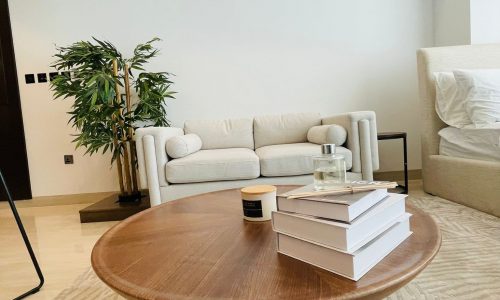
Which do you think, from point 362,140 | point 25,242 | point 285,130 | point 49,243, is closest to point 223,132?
point 285,130

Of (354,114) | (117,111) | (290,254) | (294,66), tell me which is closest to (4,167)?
(117,111)

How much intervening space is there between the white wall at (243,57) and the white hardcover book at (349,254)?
2578 millimetres

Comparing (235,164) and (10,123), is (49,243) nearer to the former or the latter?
(235,164)

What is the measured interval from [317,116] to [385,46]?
1025 millimetres

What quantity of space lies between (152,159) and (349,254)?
182 centimetres

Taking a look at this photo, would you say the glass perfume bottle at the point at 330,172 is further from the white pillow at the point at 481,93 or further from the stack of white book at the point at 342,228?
the white pillow at the point at 481,93

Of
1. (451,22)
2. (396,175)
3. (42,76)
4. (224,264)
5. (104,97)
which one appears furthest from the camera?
(396,175)

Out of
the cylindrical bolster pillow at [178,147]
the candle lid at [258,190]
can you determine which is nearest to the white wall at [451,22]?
the cylindrical bolster pillow at [178,147]

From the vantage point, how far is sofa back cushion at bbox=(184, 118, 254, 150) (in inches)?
112

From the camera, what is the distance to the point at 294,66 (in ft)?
10.5

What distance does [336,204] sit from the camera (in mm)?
620

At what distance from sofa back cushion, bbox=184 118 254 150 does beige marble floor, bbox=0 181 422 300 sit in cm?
98

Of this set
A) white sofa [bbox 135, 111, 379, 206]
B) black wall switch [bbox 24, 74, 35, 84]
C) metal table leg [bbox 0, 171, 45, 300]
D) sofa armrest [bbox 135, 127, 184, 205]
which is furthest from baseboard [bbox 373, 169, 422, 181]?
black wall switch [bbox 24, 74, 35, 84]

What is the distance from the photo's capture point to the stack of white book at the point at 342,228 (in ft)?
1.97
